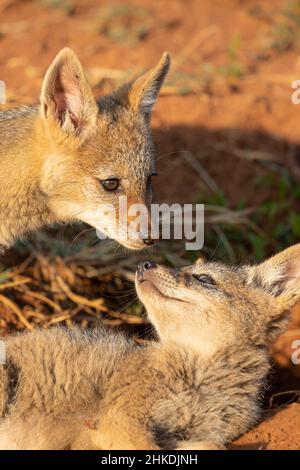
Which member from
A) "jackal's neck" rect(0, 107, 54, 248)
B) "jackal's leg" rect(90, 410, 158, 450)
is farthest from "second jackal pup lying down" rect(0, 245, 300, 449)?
"jackal's neck" rect(0, 107, 54, 248)

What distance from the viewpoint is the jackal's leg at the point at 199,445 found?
4012mm

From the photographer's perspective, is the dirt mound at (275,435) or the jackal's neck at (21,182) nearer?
the dirt mound at (275,435)

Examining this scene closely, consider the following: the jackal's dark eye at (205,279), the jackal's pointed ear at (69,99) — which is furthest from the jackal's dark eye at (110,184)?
the jackal's dark eye at (205,279)

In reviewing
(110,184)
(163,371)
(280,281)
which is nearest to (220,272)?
(280,281)

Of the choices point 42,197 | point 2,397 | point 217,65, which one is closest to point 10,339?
point 2,397

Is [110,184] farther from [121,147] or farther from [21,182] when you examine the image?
[21,182]

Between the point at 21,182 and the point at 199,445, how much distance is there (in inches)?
80.9

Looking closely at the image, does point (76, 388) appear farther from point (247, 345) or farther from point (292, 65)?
point (292, 65)

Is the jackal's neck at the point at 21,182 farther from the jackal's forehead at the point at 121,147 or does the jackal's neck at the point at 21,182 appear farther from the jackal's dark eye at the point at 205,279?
the jackal's dark eye at the point at 205,279

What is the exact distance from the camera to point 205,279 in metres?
4.77

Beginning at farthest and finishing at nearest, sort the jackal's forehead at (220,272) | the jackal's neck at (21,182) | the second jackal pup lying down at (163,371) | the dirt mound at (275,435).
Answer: the jackal's neck at (21,182)
the jackal's forehead at (220,272)
the dirt mound at (275,435)
the second jackal pup lying down at (163,371)

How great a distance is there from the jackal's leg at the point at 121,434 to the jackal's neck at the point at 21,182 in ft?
5.17

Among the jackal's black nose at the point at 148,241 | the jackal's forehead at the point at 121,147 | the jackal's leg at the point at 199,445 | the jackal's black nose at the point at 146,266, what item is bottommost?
the jackal's leg at the point at 199,445

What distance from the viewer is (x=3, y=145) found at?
205 inches
